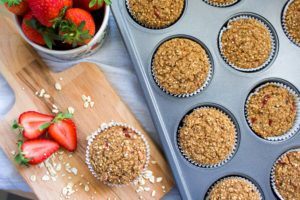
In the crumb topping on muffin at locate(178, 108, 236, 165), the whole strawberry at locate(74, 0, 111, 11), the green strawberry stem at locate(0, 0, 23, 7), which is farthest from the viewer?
the crumb topping on muffin at locate(178, 108, 236, 165)

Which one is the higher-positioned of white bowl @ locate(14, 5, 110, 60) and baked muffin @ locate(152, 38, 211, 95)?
white bowl @ locate(14, 5, 110, 60)

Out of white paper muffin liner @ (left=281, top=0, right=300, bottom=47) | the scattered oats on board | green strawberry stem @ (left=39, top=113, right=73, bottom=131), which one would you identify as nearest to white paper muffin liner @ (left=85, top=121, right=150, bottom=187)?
green strawberry stem @ (left=39, top=113, right=73, bottom=131)

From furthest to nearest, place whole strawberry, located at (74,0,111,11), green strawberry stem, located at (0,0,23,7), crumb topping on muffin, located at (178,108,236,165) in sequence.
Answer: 1. crumb topping on muffin, located at (178,108,236,165)
2. whole strawberry, located at (74,0,111,11)
3. green strawberry stem, located at (0,0,23,7)

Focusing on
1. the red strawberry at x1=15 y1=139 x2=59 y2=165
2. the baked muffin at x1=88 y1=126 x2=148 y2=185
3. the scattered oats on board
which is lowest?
the baked muffin at x1=88 y1=126 x2=148 y2=185

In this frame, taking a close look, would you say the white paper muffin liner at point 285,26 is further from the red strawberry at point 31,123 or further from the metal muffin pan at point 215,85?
the red strawberry at point 31,123

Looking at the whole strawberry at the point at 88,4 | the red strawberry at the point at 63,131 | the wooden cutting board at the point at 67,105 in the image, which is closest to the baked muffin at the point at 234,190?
the wooden cutting board at the point at 67,105

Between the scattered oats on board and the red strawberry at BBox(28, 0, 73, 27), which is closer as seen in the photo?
the red strawberry at BBox(28, 0, 73, 27)

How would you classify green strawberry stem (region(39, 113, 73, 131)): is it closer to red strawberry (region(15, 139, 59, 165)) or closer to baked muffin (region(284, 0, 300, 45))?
red strawberry (region(15, 139, 59, 165))
